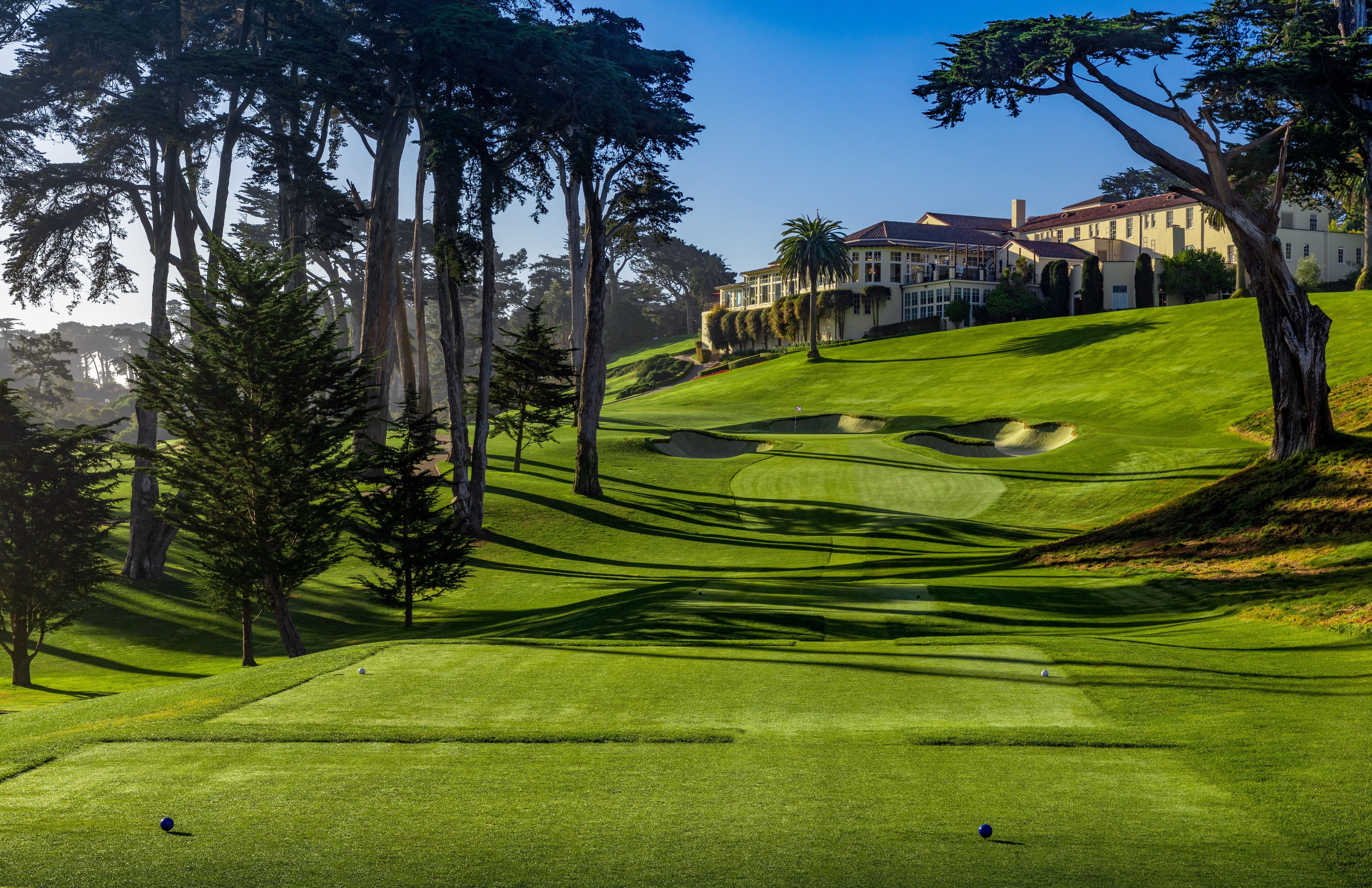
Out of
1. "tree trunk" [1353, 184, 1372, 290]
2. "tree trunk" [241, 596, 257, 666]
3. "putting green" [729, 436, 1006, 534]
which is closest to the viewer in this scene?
"tree trunk" [241, 596, 257, 666]

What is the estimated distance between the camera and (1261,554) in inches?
775

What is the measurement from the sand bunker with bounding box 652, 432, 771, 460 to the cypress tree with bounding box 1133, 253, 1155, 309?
164 feet

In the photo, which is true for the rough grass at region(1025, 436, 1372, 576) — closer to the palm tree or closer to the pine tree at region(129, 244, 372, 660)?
the pine tree at region(129, 244, 372, 660)

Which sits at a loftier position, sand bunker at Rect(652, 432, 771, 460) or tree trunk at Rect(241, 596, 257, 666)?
sand bunker at Rect(652, 432, 771, 460)

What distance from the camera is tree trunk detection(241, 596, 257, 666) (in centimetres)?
1975

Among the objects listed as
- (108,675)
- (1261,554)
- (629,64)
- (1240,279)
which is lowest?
(108,675)

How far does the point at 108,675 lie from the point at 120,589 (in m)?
8.51

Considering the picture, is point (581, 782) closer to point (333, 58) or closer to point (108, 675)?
point (108, 675)

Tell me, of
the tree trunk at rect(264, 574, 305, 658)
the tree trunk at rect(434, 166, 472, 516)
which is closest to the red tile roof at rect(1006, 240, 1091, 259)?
the tree trunk at rect(434, 166, 472, 516)

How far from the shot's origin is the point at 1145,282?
267 feet

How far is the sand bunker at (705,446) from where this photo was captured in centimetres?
4819

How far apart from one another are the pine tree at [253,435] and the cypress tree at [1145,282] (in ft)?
259

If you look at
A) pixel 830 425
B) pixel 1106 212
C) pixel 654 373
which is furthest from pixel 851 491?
pixel 1106 212

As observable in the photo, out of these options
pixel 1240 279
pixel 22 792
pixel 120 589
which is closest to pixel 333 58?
pixel 120 589
